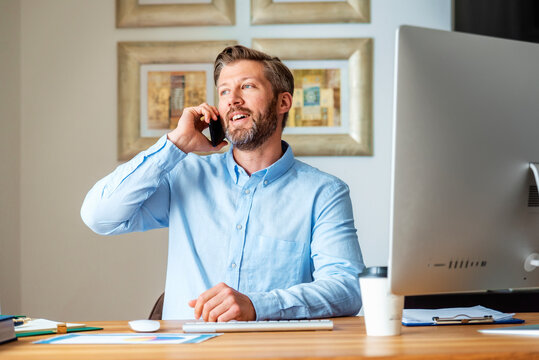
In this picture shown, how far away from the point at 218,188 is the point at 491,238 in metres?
1.02

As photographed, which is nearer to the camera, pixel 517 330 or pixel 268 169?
pixel 517 330

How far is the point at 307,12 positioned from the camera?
2889mm

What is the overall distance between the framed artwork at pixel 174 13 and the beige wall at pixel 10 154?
47 cm

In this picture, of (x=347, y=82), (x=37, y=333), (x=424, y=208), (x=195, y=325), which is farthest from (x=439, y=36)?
(x=347, y=82)

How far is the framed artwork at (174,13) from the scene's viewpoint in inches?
113

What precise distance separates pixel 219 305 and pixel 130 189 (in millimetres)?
636

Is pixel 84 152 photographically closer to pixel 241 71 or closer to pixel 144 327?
pixel 241 71

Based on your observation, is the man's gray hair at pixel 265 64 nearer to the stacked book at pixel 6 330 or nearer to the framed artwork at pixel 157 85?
the framed artwork at pixel 157 85

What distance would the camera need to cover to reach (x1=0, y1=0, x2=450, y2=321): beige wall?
2.88 m

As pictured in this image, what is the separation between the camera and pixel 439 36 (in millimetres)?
1067

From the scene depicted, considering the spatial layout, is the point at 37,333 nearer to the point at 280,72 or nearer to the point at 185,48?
the point at 280,72

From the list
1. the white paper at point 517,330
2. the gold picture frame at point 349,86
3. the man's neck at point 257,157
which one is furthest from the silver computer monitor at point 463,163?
the gold picture frame at point 349,86

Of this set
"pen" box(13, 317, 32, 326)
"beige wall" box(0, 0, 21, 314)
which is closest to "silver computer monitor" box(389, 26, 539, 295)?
"pen" box(13, 317, 32, 326)

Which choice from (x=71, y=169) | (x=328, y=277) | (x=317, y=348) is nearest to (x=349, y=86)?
(x=71, y=169)
